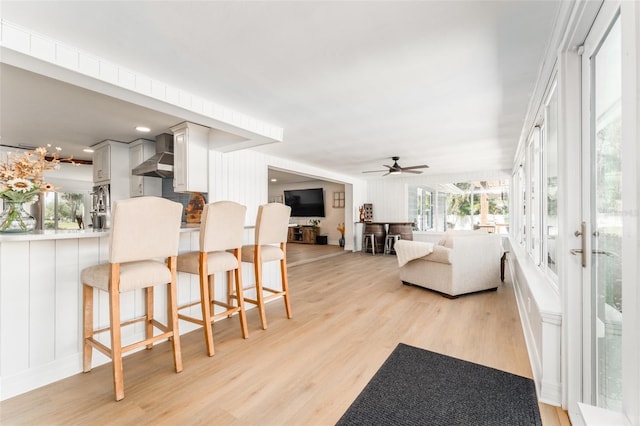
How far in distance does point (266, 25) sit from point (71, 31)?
1.14 metres

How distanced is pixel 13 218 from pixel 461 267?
14.4 feet

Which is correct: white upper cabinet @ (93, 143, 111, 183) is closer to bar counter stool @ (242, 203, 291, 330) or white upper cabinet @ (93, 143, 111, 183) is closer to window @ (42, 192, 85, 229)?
window @ (42, 192, 85, 229)

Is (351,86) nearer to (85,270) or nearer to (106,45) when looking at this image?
(106,45)

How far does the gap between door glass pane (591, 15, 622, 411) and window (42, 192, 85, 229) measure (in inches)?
302

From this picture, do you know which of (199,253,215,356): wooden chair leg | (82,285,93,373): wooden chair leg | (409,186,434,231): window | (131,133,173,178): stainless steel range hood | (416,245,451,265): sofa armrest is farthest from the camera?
(409,186,434,231): window

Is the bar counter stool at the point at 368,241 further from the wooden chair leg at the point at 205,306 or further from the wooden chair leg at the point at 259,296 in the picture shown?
the wooden chair leg at the point at 205,306

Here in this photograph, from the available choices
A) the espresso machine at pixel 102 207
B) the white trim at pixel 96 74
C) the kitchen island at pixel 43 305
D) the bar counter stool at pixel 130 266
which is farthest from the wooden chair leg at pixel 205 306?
the espresso machine at pixel 102 207

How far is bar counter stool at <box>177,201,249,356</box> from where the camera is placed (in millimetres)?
2387

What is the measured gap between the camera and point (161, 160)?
11.7 feet

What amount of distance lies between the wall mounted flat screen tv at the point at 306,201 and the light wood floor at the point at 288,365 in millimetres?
6468

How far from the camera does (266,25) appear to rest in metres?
1.64

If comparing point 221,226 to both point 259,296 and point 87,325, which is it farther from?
point 87,325

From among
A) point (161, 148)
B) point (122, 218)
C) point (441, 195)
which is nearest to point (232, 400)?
point (122, 218)

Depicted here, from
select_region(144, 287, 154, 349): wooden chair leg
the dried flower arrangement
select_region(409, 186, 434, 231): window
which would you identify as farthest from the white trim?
select_region(409, 186, 434, 231): window
